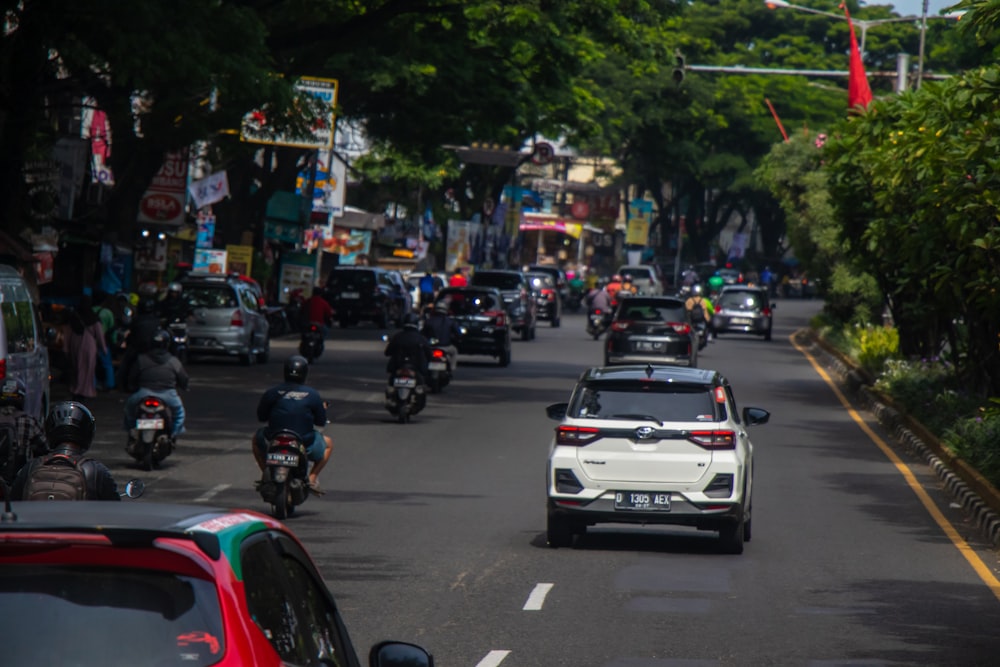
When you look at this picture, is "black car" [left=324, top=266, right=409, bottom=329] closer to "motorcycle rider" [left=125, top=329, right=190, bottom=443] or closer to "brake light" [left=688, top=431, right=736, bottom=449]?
"motorcycle rider" [left=125, top=329, right=190, bottom=443]

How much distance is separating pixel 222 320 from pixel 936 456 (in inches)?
639

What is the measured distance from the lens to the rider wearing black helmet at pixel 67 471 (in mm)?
8898

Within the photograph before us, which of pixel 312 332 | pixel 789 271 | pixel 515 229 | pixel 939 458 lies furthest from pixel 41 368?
pixel 789 271

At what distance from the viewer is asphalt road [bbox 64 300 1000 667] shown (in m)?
10.3

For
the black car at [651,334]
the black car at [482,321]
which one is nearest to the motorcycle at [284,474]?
the black car at [651,334]

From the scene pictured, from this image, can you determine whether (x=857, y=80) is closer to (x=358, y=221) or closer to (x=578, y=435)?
(x=578, y=435)

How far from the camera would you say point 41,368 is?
18.7 meters

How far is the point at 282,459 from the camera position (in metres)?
15.0

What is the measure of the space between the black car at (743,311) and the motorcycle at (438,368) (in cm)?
2593

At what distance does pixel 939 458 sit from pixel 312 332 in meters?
15.7

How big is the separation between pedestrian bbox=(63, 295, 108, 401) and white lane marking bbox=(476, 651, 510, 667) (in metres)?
15.9

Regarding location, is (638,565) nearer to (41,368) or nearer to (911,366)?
(41,368)

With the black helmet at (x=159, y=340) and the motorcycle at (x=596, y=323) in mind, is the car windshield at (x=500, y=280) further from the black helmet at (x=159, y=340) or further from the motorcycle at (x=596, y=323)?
the black helmet at (x=159, y=340)

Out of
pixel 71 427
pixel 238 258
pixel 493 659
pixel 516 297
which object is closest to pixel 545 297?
pixel 516 297
